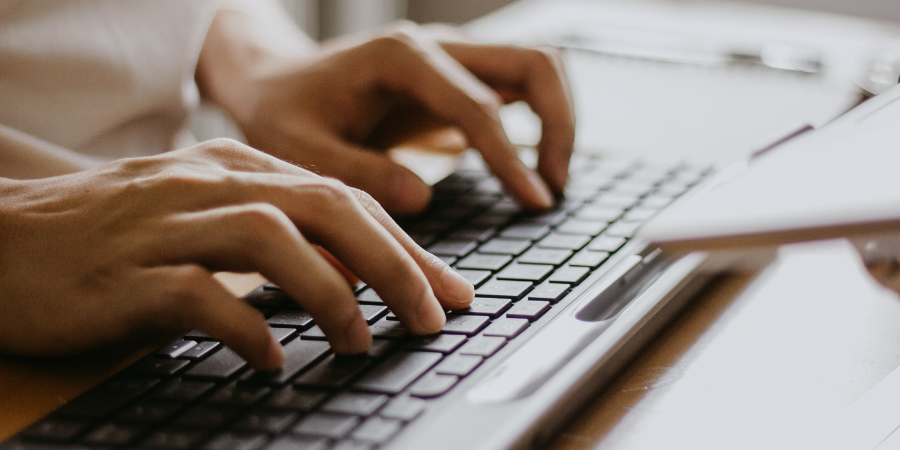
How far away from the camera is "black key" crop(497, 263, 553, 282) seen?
0.44 metres

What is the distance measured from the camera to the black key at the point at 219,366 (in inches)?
13.9

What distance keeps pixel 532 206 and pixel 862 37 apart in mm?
729

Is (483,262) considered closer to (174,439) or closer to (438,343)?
(438,343)

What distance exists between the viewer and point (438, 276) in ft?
1.33

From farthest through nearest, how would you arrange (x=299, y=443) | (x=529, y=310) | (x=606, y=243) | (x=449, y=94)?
(x=449, y=94), (x=606, y=243), (x=529, y=310), (x=299, y=443)

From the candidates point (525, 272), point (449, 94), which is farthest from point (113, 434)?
point (449, 94)

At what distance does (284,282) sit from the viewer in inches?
14.3

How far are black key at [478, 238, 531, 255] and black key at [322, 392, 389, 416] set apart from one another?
0.19m

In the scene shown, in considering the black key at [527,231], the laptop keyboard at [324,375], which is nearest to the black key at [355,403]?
the laptop keyboard at [324,375]

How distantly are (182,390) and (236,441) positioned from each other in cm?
6

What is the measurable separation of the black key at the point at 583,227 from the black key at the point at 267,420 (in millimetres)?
266

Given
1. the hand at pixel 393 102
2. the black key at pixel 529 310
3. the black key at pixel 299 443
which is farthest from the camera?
the hand at pixel 393 102

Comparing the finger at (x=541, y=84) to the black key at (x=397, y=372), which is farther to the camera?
the finger at (x=541, y=84)

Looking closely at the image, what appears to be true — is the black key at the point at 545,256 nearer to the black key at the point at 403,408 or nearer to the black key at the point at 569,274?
the black key at the point at 569,274
